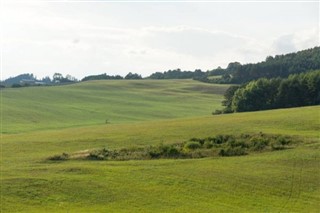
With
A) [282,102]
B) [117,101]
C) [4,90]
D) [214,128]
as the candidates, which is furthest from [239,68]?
[214,128]

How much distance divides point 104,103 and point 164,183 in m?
90.1

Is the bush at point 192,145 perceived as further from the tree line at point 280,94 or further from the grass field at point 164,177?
the tree line at point 280,94

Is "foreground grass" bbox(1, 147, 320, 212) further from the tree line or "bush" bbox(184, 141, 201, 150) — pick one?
the tree line

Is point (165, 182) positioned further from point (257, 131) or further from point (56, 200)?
point (257, 131)

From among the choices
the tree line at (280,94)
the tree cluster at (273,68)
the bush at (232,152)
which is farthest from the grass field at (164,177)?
the tree cluster at (273,68)

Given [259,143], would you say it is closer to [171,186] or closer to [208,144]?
[208,144]

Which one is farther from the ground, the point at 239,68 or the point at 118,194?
the point at 239,68

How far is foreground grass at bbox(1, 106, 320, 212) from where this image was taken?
91.8 feet

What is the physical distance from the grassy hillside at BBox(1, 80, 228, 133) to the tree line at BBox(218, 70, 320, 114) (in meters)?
15.6

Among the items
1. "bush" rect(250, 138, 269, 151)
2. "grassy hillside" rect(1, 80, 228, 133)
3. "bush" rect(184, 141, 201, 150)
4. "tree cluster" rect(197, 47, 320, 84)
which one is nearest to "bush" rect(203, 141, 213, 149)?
"bush" rect(184, 141, 201, 150)

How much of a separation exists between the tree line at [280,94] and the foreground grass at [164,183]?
40.4 meters

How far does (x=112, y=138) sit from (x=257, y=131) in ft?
42.0

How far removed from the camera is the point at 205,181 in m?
32.1

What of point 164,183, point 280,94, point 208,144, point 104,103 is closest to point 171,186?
point 164,183
